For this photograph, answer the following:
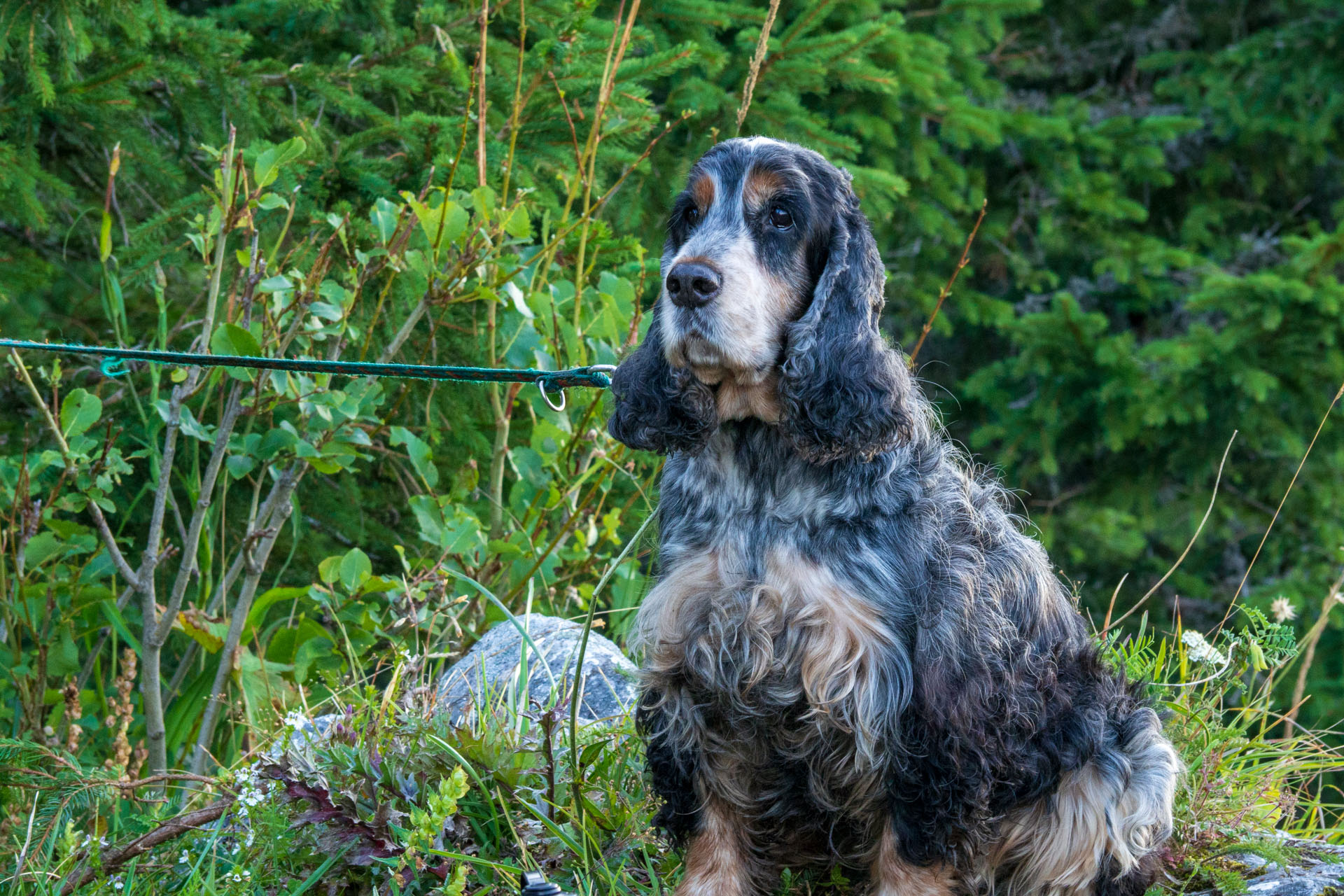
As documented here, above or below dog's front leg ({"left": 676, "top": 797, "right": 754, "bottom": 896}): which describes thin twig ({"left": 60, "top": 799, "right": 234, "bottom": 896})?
below

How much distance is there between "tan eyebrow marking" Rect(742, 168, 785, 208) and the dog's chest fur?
0.55m

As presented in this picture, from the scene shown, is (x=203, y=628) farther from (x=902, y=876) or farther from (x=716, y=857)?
(x=902, y=876)

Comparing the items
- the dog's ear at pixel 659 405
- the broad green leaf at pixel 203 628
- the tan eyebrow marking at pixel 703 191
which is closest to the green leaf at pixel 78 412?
the broad green leaf at pixel 203 628

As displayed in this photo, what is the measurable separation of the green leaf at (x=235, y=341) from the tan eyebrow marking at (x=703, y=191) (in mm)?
1616

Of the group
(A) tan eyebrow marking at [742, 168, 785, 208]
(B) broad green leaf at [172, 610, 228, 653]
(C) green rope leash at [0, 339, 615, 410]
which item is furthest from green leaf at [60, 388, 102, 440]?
(A) tan eyebrow marking at [742, 168, 785, 208]

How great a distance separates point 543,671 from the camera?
13.1 feet

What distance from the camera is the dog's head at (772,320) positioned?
2582 mm

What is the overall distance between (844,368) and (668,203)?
148 inches

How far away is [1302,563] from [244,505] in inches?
273

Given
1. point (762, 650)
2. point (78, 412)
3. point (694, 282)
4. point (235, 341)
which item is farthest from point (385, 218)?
point (762, 650)

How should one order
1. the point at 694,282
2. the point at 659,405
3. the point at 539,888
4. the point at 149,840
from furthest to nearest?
the point at 149,840
the point at 659,405
the point at 694,282
the point at 539,888

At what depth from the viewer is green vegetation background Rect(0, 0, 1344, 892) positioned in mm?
4344

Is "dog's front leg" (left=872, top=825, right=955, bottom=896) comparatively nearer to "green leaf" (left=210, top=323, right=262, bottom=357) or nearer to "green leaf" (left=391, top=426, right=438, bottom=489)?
"green leaf" (left=391, top=426, right=438, bottom=489)

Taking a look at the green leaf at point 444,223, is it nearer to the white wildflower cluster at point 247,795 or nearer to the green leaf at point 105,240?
the green leaf at point 105,240
